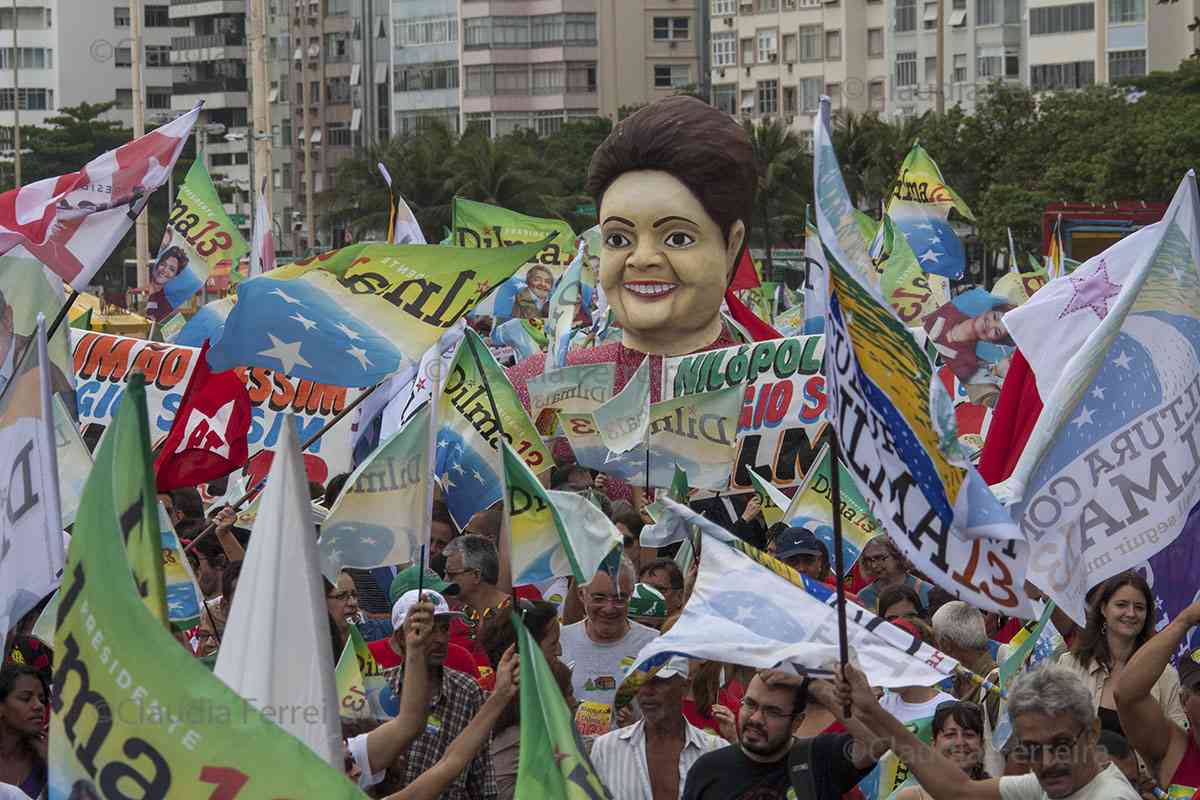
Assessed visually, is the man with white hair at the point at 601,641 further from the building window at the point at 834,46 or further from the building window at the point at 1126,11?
the building window at the point at 834,46

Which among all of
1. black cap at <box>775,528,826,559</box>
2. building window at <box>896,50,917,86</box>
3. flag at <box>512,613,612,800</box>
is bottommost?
black cap at <box>775,528,826,559</box>

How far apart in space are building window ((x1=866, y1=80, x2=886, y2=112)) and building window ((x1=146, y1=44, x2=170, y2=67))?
46441 millimetres

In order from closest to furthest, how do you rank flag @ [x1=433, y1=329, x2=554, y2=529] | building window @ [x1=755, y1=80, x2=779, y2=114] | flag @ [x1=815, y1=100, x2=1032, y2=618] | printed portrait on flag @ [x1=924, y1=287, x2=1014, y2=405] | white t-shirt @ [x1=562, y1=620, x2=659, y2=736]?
flag @ [x1=815, y1=100, x2=1032, y2=618], white t-shirt @ [x1=562, y1=620, x2=659, y2=736], flag @ [x1=433, y1=329, x2=554, y2=529], printed portrait on flag @ [x1=924, y1=287, x2=1014, y2=405], building window @ [x1=755, y1=80, x2=779, y2=114]

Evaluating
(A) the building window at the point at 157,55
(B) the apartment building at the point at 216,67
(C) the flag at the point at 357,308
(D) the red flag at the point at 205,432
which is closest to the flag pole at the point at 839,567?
(C) the flag at the point at 357,308

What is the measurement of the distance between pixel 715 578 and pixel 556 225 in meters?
13.9

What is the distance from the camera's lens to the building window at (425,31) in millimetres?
100000

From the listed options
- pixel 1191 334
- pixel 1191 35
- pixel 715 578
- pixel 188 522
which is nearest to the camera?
pixel 715 578

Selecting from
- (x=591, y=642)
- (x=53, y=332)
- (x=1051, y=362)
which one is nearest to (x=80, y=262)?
(x=53, y=332)

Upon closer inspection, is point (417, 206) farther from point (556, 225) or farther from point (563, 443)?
point (563, 443)

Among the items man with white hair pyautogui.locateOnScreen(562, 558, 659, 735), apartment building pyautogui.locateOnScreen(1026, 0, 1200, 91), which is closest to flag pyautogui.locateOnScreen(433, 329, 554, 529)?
man with white hair pyautogui.locateOnScreen(562, 558, 659, 735)

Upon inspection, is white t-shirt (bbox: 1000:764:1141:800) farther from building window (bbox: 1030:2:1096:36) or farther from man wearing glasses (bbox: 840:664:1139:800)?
building window (bbox: 1030:2:1096:36)

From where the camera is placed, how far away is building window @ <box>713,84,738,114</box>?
9269 centimetres

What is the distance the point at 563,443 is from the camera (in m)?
15.0

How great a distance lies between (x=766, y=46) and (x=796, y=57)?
5.84 feet
